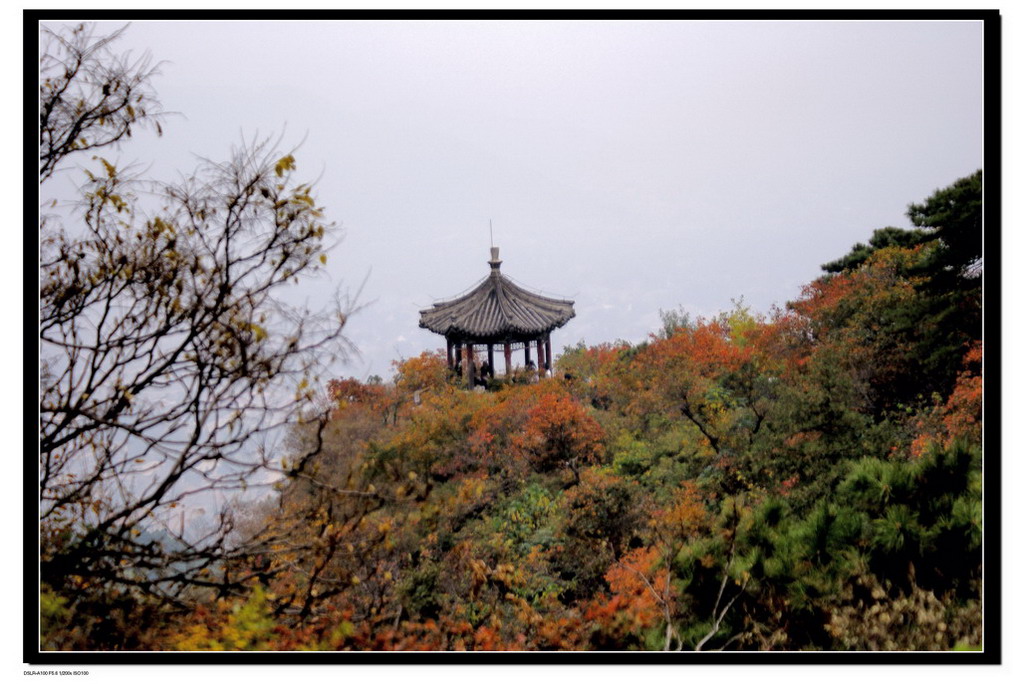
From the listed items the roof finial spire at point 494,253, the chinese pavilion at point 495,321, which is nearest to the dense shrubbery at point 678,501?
the chinese pavilion at point 495,321

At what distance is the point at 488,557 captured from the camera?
416 cm

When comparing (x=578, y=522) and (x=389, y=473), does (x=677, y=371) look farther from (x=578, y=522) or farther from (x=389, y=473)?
(x=389, y=473)

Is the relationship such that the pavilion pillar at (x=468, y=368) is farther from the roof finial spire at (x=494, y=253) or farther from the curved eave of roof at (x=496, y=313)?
the roof finial spire at (x=494, y=253)

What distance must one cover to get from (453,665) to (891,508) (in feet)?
8.07

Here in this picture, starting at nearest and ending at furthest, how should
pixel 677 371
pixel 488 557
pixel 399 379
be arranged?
pixel 488 557 → pixel 399 379 → pixel 677 371

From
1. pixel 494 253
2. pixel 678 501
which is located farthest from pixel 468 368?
pixel 678 501

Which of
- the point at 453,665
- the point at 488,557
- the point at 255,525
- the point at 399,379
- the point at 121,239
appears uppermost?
the point at 121,239

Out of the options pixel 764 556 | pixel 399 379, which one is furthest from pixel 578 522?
pixel 399 379

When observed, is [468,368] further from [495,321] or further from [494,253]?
[494,253]

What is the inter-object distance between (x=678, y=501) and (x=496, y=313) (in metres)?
1.99

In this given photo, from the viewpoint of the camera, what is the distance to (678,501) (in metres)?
4.04

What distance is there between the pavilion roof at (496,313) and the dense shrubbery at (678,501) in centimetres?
35

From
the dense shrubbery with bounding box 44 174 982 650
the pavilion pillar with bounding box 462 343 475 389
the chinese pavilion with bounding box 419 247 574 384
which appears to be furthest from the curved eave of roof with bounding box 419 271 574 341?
the dense shrubbery with bounding box 44 174 982 650

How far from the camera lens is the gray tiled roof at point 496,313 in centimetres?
459
